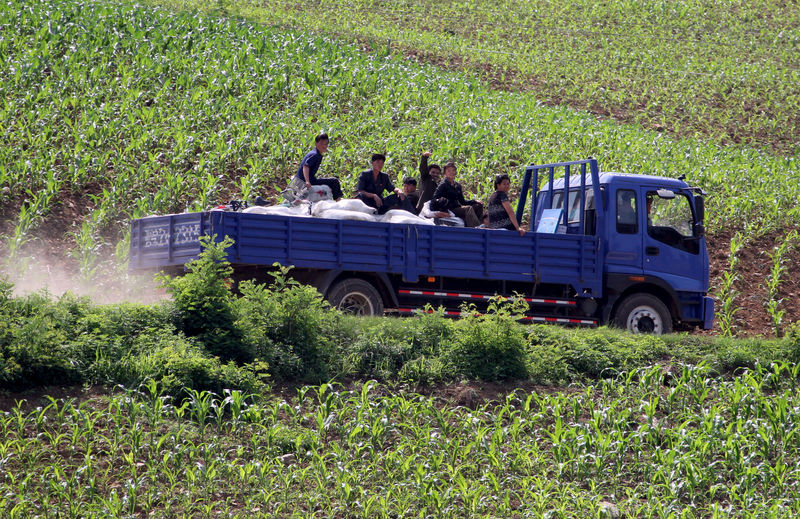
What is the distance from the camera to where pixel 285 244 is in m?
12.4

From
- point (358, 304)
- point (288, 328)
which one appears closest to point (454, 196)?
point (358, 304)

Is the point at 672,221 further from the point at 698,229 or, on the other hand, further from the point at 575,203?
the point at 575,203

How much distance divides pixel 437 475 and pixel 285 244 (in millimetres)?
5001

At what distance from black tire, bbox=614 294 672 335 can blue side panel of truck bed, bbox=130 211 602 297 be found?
2.17ft

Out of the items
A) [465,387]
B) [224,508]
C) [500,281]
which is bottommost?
[224,508]

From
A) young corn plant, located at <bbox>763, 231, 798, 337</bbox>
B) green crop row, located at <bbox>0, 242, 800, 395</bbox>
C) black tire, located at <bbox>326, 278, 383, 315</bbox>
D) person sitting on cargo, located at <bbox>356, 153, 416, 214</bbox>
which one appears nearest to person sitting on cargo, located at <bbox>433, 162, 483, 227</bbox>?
person sitting on cargo, located at <bbox>356, 153, 416, 214</bbox>

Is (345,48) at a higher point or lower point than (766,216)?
higher

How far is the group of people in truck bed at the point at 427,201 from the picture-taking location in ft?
45.0

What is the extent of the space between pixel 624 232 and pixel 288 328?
6211 millimetres

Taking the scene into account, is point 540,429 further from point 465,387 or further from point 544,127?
point 544,127

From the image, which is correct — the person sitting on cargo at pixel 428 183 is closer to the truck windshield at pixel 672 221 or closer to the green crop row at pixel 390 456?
the truck windshield at pixel 672 221

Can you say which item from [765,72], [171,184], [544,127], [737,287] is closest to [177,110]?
[171,184]

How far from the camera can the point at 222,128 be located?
22453mm

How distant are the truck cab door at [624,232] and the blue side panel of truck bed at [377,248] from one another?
38 centimetres
